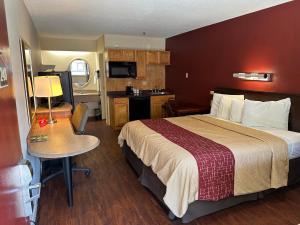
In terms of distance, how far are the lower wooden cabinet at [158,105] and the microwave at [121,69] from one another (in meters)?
0.92

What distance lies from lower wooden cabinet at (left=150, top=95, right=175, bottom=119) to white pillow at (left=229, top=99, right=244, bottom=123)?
2.58 meters

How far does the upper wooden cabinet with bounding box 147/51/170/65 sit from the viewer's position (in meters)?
6.10

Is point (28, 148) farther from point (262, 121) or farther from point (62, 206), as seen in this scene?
point (262, 121)

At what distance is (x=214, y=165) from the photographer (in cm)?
216

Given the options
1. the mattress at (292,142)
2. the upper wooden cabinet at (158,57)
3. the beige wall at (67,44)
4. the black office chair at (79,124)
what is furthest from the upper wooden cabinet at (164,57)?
the mattress at (292,142)

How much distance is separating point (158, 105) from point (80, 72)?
297 cm

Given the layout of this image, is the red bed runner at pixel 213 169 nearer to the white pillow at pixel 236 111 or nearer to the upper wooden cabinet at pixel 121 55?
the white pillow at pixel 236 111

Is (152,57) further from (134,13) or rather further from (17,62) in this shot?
(17,62)

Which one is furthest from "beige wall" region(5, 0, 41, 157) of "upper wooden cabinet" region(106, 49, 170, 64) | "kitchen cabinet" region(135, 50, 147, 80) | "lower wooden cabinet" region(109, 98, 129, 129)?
"kitchen cabinet" region(135, 50, 147, 80)

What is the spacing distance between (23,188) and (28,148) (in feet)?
2.98

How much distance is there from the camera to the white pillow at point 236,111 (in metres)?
3.50

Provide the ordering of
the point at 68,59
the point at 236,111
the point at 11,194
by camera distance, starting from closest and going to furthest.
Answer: the point at 11,194 < the point at 236,111 < the point at 68,59

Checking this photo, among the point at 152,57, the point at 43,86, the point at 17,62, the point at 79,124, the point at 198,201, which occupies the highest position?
the point at 152,57

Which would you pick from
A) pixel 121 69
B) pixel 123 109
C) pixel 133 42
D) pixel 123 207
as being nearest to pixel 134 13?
pixel 121 69
